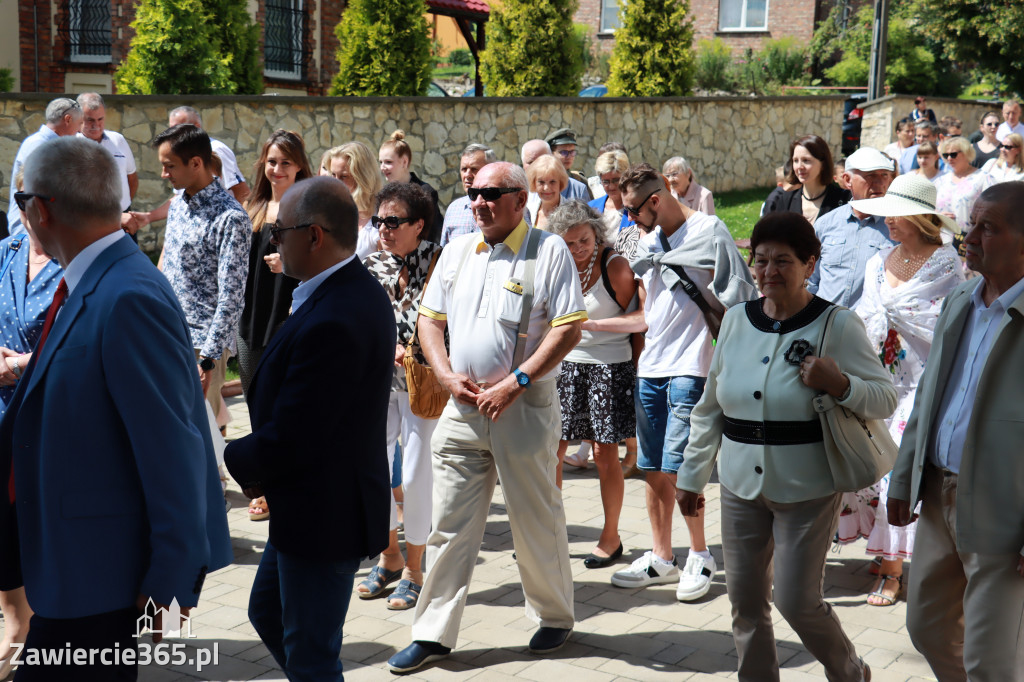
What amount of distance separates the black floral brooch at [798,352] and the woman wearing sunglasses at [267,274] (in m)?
3.03

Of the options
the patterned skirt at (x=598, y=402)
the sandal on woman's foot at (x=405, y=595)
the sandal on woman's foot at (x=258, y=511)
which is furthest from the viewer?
the sandal on woman's foot at (x=258, y=511)

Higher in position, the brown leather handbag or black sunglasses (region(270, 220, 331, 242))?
black sunglasses (region(270, 220, 331, 242))

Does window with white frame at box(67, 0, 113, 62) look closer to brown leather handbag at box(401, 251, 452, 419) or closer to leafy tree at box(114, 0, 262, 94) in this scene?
leafy tree at box(114, 0, 262, 94)

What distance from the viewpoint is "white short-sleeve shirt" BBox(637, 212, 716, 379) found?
544 cm

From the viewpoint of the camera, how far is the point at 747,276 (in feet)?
17.5

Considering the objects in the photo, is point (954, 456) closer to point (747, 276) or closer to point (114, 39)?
point (747, 276)

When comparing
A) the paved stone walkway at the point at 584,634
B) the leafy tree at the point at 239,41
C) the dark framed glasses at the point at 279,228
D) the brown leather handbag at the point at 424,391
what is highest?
the leafy tree at the point at 239,41

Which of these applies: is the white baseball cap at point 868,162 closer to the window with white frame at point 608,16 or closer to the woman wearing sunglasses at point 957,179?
the woman wearing sunglasses at point 957,179

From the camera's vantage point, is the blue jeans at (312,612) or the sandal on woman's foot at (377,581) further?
the sandal on woman's foot at (377,581)

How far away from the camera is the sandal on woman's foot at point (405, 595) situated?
5270mm

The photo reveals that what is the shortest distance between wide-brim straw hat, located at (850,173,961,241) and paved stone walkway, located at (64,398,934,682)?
199cm

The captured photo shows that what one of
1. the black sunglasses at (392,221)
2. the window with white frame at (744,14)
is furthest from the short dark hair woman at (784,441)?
the window with white frame at (744,14)

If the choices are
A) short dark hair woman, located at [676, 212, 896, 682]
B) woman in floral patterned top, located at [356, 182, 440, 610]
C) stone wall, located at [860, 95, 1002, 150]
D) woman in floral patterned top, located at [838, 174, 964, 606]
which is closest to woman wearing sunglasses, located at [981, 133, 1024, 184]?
woman in floral patterned top, located at [838, 174, 964, 606]

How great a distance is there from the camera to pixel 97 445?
9.19ft
